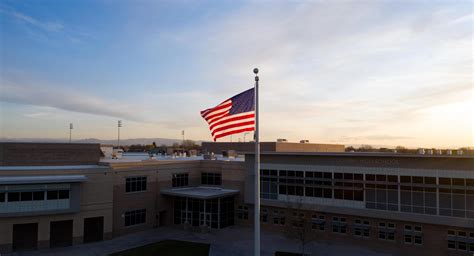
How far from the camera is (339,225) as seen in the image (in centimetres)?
3372

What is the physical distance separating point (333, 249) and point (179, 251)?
1322 cm

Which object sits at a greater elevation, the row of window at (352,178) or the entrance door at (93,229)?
the row of window at (352,178)

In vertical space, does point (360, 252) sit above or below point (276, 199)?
below

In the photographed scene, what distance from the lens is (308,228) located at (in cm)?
3275

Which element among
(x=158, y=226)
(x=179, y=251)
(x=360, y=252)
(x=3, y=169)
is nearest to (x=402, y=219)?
(x=360, y=252)

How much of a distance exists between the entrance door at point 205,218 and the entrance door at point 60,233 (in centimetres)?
1283

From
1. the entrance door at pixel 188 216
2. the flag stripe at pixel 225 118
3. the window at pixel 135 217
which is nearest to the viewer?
the flag stripe at pixel 225 118

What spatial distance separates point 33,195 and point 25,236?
353 centimetres

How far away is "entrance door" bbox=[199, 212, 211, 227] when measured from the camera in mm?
38719

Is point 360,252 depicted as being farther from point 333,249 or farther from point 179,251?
point 179,251

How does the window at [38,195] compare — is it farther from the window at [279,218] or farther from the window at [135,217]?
the window at [279,218]

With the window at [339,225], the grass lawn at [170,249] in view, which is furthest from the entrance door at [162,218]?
the window at [339,225]

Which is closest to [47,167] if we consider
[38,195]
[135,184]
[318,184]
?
[38,195]

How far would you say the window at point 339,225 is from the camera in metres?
33.6
